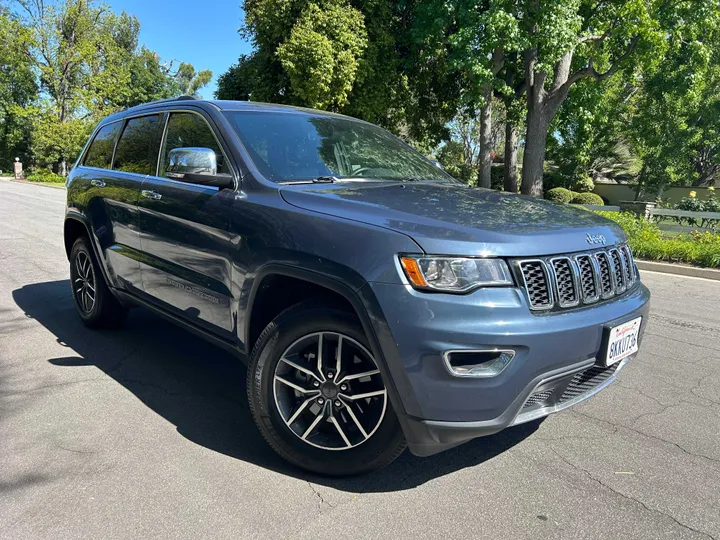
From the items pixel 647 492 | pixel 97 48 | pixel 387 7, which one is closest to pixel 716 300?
pixel 647 492

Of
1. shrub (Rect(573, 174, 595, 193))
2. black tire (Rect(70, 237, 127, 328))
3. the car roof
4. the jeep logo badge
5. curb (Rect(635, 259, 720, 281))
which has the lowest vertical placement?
shrub (Rect(573, 174, 595, 193))

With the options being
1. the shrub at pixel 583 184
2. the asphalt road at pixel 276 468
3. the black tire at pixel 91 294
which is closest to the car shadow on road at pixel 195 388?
the asphalt road at pixel 276 468

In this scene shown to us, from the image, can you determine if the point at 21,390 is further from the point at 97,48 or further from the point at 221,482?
the point at 97,48

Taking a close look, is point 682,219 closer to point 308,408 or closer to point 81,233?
point 81,233

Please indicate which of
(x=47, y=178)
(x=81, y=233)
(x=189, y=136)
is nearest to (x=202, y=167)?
(x=189, y=136)

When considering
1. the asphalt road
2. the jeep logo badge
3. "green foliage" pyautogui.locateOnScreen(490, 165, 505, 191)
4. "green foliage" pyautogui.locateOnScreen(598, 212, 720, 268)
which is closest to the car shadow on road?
the asphalt road

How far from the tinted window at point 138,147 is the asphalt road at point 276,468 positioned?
4.95 feet

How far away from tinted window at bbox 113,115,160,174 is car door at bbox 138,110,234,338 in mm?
173

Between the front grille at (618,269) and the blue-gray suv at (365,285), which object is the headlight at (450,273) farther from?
the front grille at (618,269)

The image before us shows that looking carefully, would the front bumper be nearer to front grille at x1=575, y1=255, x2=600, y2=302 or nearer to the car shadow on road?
front grille at x1=575, y1=255, x2=600, y2=302

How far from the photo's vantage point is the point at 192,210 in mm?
3367

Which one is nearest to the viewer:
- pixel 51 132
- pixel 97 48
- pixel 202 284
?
pixel 202 284

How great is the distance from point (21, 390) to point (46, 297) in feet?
9.33

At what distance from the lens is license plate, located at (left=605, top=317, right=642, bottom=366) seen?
2.57 m
